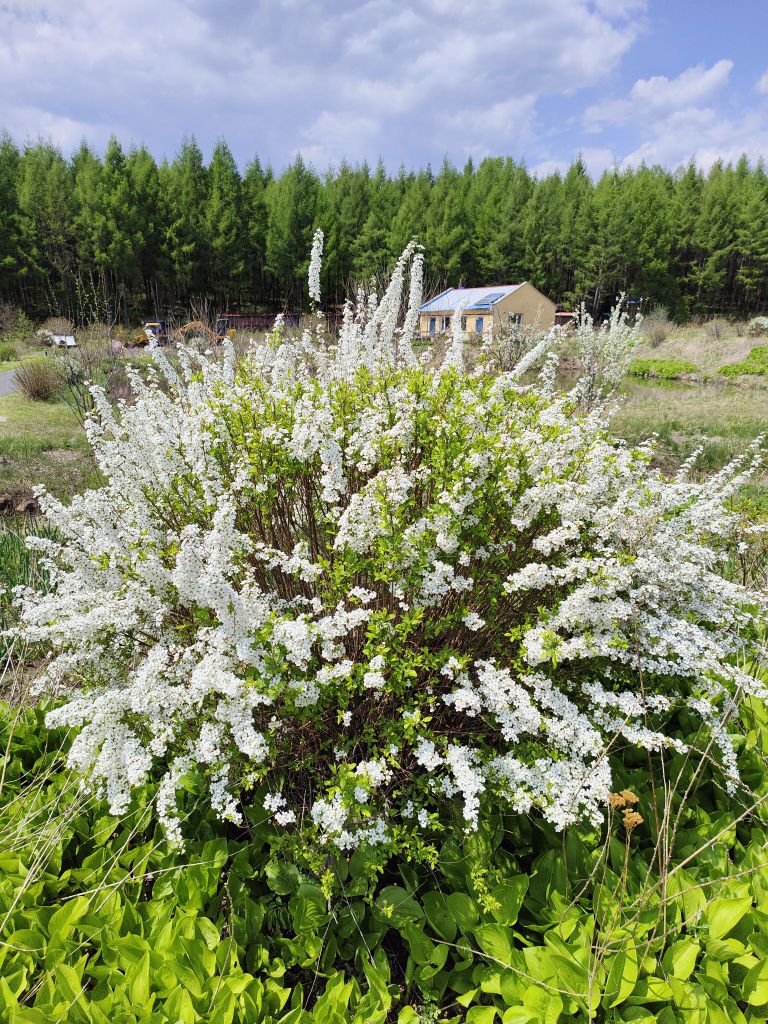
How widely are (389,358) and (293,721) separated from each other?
265 centimetres

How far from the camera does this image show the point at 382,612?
2.20 m

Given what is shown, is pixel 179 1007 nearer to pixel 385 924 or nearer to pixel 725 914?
pixel 385 924

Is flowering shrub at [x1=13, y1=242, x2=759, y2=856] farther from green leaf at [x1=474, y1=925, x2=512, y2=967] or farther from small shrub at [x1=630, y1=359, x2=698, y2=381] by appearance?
small shrub at [x1=630, y1=359, x2=698, y2=381]

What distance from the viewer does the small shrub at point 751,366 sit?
25.1 m

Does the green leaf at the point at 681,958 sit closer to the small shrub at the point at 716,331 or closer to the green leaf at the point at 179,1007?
the green leaf at the point at 179,1007

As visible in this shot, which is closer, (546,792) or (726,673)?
(546,792)

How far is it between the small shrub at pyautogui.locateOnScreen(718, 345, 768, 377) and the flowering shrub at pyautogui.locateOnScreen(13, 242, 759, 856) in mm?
26850

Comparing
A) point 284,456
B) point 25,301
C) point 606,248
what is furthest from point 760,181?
point 284,456

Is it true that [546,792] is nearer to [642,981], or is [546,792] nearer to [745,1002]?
[642,981]

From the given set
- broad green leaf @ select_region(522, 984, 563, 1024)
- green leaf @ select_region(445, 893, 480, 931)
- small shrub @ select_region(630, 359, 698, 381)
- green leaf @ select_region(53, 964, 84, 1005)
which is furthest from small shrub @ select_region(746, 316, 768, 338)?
green leaf @ select_region(53, 964, 84, 1005)

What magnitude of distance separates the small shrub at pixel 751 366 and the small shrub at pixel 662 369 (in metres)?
1.52

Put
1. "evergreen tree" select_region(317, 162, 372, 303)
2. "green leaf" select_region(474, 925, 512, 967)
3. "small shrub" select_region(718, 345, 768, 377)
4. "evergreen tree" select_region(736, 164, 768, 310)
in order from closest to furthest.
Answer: "green leaf" select_region(474, 925, 512, 967) < "small shrub" select_region(718, 345, 768, 377) < "evergreen tree" select_region(317, 162, 372, 303) < "evergreen tree" select_region(736, 164, 768, 310)

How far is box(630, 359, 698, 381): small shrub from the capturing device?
26578mm

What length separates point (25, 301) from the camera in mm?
36531
